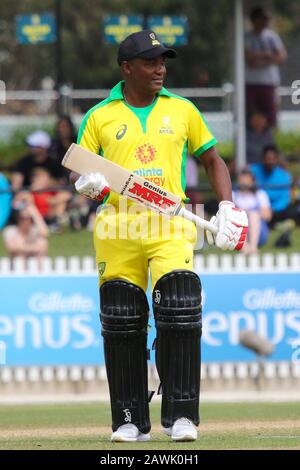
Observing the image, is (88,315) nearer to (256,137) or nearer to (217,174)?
(256,137)

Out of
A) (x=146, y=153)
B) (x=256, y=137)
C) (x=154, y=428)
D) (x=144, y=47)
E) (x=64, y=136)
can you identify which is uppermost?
(x=144, y=47)

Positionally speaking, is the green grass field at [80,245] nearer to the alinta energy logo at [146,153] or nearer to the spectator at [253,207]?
the spectator at [253,207]

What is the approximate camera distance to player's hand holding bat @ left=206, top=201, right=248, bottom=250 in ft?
22.2

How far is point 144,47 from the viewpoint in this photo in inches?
273

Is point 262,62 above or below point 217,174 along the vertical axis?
above

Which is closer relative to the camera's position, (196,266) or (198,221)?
(198,221)

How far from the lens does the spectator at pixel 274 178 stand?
16312 millimetres

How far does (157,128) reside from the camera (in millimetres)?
6836

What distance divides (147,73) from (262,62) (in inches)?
422

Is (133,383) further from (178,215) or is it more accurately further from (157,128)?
(157,128)

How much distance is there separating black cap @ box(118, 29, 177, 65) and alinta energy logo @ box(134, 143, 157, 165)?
1.63 ft

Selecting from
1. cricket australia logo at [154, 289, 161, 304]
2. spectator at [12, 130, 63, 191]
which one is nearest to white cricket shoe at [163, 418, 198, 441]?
cricket australia logo at [154, 289, 161, 304]

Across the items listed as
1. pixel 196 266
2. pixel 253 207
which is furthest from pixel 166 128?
pixel 253 207

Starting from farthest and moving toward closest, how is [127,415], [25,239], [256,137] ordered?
[256,137] < [25,239] < [127,415]
